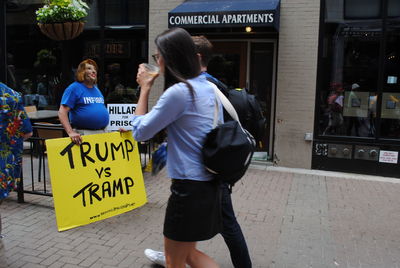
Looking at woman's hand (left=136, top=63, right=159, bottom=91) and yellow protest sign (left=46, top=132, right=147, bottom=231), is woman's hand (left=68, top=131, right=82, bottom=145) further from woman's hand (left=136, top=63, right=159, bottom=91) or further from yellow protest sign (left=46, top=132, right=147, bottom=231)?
woman's hand (left=136, top=63, right=159, bottom=91)


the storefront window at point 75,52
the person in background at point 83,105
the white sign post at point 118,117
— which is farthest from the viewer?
the storefront window at point 75,52

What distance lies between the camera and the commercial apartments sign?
22.3 feet

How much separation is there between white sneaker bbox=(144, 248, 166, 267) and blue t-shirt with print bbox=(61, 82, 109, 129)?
2020 millimetres

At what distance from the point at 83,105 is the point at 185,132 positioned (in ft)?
10.2

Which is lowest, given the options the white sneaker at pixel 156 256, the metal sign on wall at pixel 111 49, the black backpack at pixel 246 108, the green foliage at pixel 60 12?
the white sneaker at pixel 156 256

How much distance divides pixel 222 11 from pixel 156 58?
4902 mm

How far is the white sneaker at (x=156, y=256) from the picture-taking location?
3.67 metres

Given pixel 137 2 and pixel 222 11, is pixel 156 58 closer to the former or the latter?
Result: pixel 222 11

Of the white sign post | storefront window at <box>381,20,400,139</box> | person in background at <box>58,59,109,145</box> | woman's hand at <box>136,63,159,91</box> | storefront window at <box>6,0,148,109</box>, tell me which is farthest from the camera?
storefront window at <box>6,0,148,109</box>

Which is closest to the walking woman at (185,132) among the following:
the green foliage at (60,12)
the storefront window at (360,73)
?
the green foliage at (60,12)

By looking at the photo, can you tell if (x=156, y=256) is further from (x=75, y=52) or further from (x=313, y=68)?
(x=75, y=52)

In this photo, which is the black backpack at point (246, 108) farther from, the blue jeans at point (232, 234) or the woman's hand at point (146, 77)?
the woman's hand at point (146, 77)

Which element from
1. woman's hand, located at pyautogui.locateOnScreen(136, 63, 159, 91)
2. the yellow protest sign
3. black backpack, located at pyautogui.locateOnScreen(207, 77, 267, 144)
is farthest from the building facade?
woman's hand, located at pyautogui.locateOnScreen(136, 63, 159, 91)

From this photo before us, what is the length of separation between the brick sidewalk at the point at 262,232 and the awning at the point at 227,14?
2728 millimetres
